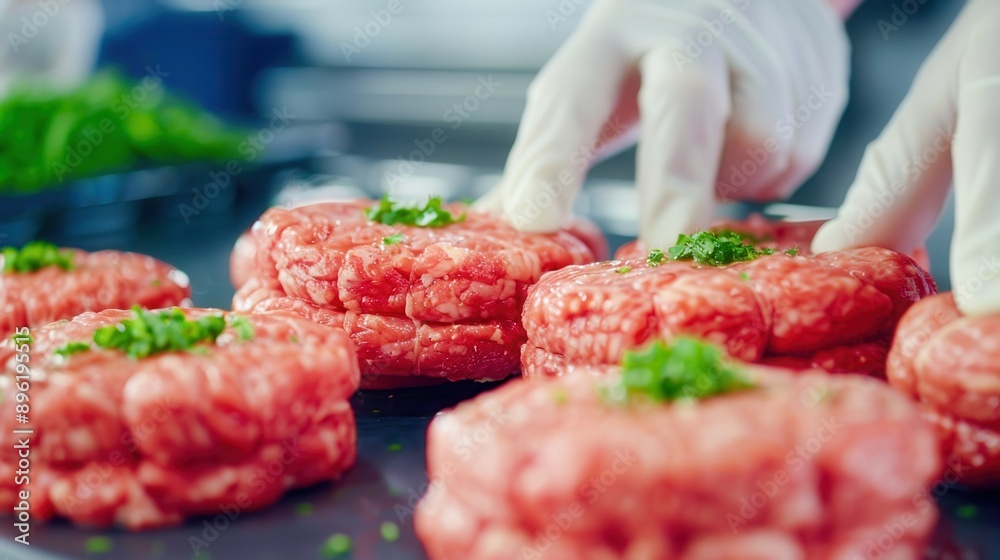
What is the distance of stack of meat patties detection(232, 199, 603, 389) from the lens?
3.82 m

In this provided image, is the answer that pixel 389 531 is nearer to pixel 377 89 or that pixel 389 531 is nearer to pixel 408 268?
pixel 408 268

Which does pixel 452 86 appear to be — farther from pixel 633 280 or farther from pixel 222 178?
pixel 633 280

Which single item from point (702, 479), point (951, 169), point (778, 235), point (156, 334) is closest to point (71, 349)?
point (156, 334)

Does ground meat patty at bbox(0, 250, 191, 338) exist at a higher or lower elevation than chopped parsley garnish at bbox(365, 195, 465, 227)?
lower

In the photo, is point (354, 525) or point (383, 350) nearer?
point (354, 525)

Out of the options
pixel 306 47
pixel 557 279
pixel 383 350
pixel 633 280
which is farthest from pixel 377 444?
pixel 306 47

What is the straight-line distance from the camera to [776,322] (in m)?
3.14

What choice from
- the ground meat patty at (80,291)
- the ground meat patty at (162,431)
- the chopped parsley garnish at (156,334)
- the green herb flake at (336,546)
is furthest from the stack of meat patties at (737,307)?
the ground meat patty at (80,291)

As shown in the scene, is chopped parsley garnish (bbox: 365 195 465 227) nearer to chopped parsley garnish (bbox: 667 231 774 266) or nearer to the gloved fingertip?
chopped parsley garnish (bbox: 667 231 774 266)

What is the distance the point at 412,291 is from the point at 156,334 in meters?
1.12

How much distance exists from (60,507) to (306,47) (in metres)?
10.7

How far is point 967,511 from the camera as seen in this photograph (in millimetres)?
2822

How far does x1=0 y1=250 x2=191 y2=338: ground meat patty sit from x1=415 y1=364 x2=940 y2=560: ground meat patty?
276 cm

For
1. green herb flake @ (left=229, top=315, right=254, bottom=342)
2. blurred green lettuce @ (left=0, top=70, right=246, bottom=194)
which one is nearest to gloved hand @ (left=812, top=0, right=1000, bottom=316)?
green herb flake @ (left=229, top=315, right=254, bottom=342)
